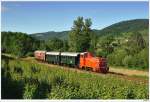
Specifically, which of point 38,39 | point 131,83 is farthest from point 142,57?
point 38,39

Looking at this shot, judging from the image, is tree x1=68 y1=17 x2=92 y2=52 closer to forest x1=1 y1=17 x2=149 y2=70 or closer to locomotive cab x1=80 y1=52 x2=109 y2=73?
forest x1=1 y1=17 x2=149 y2=70

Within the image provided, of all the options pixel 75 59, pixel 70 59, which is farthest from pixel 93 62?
pixel 70 59

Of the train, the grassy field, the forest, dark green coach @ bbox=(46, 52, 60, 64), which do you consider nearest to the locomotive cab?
the train

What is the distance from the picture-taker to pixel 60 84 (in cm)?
1605

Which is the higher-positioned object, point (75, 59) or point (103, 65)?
point (75, 59)

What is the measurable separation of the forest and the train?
0.17m

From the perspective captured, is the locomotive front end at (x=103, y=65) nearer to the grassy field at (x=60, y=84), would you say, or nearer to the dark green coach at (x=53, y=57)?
the grassy field at (x=60, y=84)

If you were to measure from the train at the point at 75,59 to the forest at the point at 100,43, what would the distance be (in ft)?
0.55

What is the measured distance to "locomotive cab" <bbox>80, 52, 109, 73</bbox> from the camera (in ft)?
54.2

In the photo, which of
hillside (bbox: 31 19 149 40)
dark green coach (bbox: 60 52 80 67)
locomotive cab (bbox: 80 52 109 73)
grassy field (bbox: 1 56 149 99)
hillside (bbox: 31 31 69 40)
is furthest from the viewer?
dark green coach (bbox: 60 52 80 67)

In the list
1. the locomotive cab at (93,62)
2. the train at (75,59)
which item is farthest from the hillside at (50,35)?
the locomotive cab at (93,62)

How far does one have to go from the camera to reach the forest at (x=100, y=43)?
637 inches

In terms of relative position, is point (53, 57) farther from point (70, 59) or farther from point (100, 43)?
point (100, 43)

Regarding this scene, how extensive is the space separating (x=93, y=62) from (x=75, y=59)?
589mm
